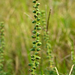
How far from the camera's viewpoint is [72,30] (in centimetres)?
394

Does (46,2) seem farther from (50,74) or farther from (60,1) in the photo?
(50,74)

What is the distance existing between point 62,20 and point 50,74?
2423 millimetres

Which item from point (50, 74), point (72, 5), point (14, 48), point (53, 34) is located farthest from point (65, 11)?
point (50, 74)

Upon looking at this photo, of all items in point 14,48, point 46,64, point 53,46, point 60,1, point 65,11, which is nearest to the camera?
point 46,64

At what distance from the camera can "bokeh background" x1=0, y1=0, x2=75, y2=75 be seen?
9.93 ft

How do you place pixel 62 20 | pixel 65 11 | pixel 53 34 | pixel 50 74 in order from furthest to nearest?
pixel 65 11
pixel 62 20
pixel 53 34
pixel 50 74

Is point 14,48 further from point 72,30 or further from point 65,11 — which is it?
point 65,11

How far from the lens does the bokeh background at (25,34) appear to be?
3.03m

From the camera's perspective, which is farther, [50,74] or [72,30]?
[72,30]

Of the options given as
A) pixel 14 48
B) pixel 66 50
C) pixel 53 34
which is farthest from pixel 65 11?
pixel 14 48

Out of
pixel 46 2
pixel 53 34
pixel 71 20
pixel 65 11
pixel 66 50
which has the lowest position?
pixel 66 50

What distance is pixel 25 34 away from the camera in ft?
12.3

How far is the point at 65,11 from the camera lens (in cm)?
493

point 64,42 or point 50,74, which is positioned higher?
point 64,42
